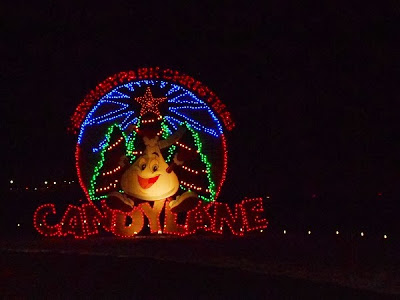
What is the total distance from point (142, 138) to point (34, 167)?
339 inches

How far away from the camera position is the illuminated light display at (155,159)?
2064cm

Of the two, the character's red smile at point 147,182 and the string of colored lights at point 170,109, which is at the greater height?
the string of colored lights at point 170,109

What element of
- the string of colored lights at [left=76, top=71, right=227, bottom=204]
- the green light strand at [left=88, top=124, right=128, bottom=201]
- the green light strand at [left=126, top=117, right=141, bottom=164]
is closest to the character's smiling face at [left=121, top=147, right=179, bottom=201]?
the green light strand at [left=126, top=117, right=141, bottom=164]

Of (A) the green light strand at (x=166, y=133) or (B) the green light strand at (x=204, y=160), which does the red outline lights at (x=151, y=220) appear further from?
(A) the green light strand at (x=166, y=133)

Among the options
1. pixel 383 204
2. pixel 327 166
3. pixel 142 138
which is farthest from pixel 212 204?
pixel 327 166

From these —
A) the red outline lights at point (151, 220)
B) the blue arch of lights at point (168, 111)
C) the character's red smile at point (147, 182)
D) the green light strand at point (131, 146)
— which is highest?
the blue arch of lights at point (168, 111)

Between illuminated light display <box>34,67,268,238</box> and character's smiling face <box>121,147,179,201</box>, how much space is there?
2cm

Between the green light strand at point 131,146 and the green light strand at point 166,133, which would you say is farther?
the green light strand at point 166,133

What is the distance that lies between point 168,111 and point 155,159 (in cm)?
133

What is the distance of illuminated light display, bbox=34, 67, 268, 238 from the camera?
20641mm

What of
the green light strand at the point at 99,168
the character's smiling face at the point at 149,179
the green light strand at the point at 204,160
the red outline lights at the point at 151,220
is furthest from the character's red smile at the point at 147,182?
the green light strand at the point at 204,160

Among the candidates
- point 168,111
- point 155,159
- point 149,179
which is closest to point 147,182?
point 149,179

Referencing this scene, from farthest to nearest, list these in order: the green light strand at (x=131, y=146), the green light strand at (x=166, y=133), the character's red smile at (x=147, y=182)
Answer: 1. the green light strand at (x=166, y=133)
2. the green light strand at (x=131, y=146)
3. the character's red smile at (x=147, y=182)

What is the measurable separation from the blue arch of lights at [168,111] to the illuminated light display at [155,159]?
24 mm
